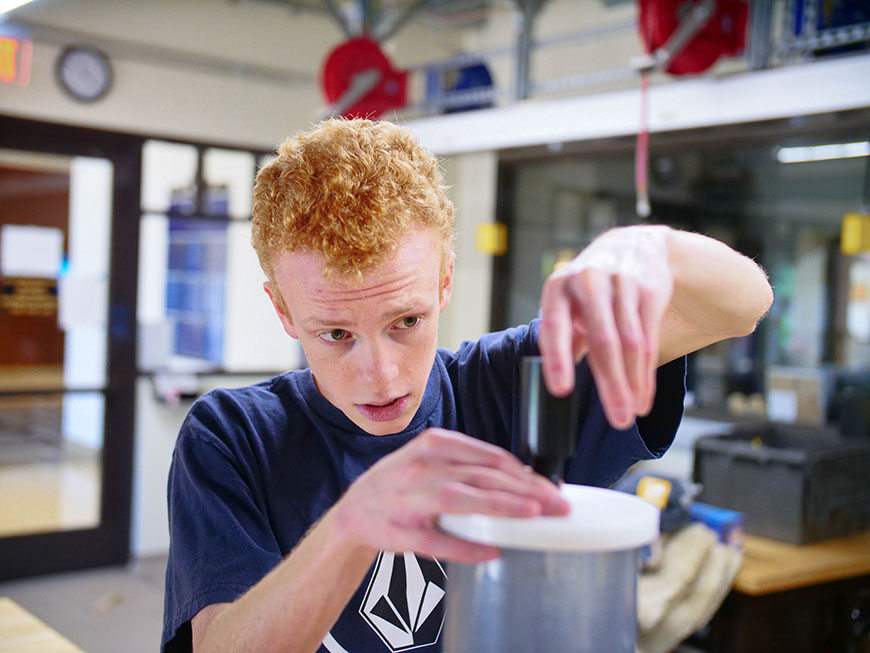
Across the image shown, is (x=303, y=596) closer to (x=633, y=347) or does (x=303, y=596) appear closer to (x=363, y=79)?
(x=633, y=347)

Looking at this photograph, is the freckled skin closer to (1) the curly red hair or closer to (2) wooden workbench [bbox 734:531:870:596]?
(1) the curly red hair

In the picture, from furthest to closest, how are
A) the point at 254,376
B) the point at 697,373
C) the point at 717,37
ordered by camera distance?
the point at 254,376 → the point at 697,373 → the point at 717,37

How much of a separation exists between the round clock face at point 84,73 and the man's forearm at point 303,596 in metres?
4.08

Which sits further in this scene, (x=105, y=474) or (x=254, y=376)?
(x=254, y=376)

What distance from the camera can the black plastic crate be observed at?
2.76 m

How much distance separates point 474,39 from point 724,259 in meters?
4.59

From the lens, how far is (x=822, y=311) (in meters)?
4.57

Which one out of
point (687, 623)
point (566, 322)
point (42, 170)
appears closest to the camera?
point (566, 322)

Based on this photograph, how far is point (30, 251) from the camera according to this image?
14.2 ft

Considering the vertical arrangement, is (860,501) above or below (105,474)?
above

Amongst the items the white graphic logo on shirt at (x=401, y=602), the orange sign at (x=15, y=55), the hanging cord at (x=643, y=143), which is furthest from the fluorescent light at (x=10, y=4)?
the orange sign at (x=15, y=55)

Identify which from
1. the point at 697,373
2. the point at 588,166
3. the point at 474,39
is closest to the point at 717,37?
the point at 588,166

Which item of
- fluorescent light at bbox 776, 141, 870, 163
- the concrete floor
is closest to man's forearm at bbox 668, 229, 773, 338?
fluorescent light at bbox 776, 141, 870, 163

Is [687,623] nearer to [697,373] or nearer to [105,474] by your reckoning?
[697,373]
